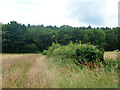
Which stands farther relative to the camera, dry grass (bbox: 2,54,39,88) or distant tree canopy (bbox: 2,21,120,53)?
distant tree canopy (bbox: 2,21,120,53)

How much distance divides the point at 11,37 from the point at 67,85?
1585 inches

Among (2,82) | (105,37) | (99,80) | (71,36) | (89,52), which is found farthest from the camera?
(105,37)

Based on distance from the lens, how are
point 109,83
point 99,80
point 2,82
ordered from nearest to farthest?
point 109,83 < point 99,80 < point 2,82

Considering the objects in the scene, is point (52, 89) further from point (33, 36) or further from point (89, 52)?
point (33, 36)

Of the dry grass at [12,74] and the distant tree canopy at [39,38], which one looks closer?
the dry grass at [12,74]

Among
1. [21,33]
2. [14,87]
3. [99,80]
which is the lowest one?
[14,87]

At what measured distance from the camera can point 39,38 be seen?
148 feet

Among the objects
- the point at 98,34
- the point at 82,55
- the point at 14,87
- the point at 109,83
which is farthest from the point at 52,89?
the point at 98,34

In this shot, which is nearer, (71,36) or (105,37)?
(71,36)

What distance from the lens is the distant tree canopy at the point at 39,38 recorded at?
130ft

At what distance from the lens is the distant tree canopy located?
39531 mm

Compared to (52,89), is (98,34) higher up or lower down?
higher up

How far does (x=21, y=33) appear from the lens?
136ft

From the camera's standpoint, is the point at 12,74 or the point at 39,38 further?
the point at 39,38
